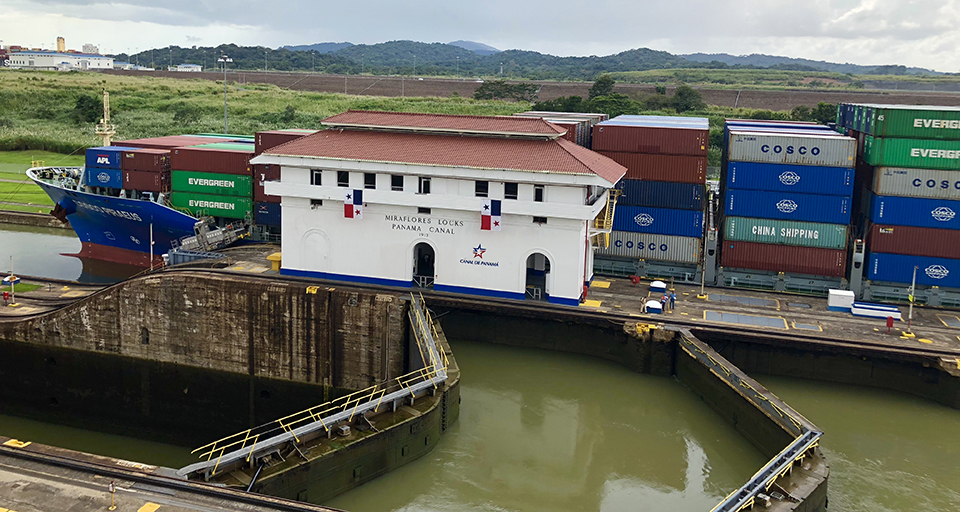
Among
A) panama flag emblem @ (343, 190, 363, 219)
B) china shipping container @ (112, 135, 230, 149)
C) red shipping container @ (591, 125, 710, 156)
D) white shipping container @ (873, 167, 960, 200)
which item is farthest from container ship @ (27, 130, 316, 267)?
white shipping container @ (873, 167, 960, 200)

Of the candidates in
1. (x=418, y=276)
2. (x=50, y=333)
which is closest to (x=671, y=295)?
(x=418, y=276)

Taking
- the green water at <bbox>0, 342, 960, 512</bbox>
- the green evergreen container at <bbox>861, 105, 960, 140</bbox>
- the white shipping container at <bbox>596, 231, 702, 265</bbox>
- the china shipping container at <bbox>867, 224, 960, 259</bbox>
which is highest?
the green evergreen container at <bbox>861, 105, 960, 140</bbox>

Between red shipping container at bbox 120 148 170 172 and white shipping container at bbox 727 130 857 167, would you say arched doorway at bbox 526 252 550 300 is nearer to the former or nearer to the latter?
white shipping container at bbox 727 130 857 167

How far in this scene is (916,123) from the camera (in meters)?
35.8

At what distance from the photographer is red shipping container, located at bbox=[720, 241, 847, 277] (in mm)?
37625

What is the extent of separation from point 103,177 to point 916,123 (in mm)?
44492

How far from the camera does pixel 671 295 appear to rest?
1380 inches

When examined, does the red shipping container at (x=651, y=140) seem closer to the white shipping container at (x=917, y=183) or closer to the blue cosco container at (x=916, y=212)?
the white shipping container at (x=917, y=183)

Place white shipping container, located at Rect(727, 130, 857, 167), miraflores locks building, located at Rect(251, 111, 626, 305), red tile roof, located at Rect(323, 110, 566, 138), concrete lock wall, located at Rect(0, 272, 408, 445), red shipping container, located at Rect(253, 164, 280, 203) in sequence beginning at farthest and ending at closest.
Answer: red shipping container, located at Rect(253, 164, 280, 203)
white shipping container, located at Rect(727, 130, 857, 167)
red tile roof, located at Rect(323, 110, 566, 138)
miraflores locks building, located at Rect(251, 111, 626, 305)
concrete lock wall, located at Rect(0, 272, 408, 445)

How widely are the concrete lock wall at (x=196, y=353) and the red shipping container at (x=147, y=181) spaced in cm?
1455

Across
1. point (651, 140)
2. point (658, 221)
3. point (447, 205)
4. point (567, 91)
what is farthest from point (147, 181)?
point (567, 91)

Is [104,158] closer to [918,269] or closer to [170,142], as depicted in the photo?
[170,142]

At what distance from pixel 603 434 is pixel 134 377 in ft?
66.6

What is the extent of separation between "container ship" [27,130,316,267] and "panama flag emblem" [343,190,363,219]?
10221mm
